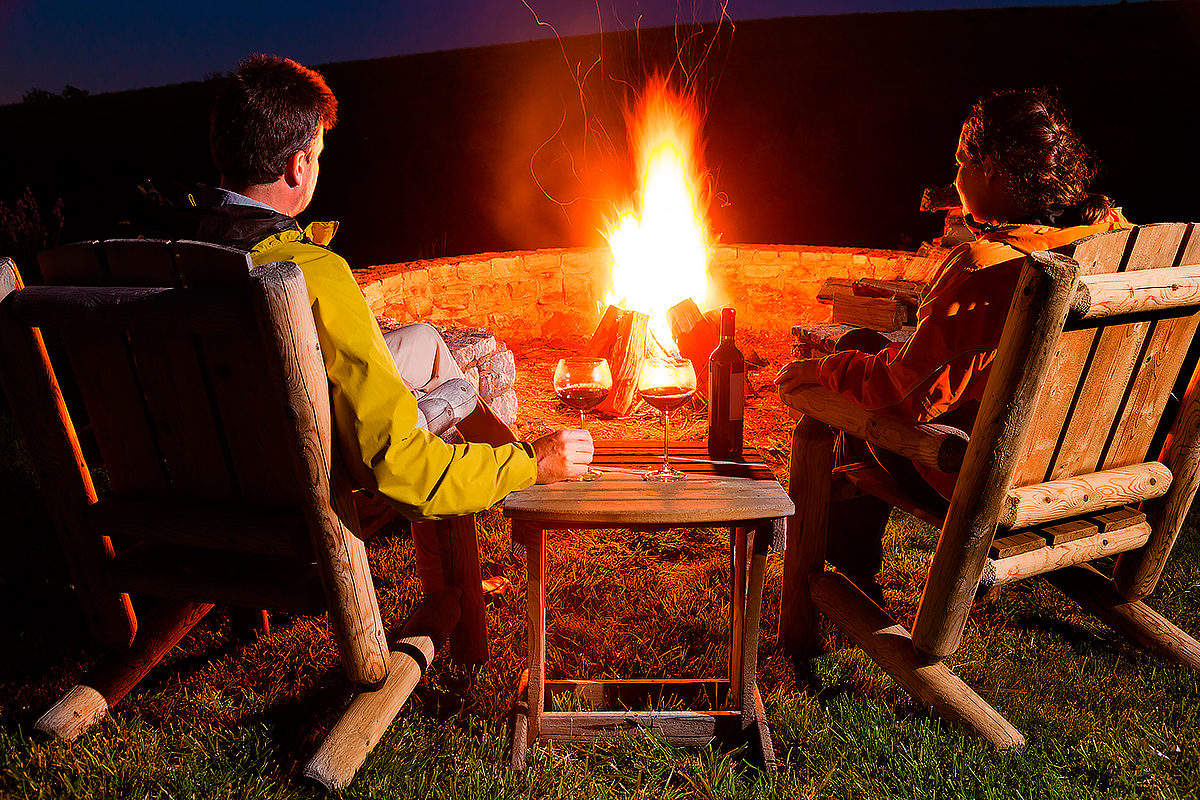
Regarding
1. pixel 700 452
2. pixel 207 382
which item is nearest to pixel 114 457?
pixel 207 382

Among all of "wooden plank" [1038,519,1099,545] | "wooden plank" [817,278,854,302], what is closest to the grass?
"wooden plank" [1038,519,1099,545]

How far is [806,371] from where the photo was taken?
240cm

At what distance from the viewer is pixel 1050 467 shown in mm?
2004

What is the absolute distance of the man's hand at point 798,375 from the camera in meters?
2.39

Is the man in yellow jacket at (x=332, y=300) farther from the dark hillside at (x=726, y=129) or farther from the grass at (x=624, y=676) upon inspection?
the dark hillside at (x=726, y=129)

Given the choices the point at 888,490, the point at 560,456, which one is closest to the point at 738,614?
the point at 888,490

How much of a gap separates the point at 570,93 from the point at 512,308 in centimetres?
2149

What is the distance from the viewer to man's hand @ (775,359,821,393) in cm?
239

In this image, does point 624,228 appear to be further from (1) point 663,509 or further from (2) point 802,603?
(1) point 663,509

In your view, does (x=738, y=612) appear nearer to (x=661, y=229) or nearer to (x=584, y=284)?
(x=661, y=229)

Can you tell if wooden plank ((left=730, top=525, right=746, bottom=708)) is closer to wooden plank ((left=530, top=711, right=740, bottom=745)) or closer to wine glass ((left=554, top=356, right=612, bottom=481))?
wooden plank ((left=530, top=711, right=740, bottom=745))

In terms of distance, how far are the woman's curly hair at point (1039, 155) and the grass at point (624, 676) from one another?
60.5 inches

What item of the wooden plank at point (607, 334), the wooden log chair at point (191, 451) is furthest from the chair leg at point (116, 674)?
the wooden plank at point (607, 334)

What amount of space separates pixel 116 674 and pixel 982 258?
107 inches
